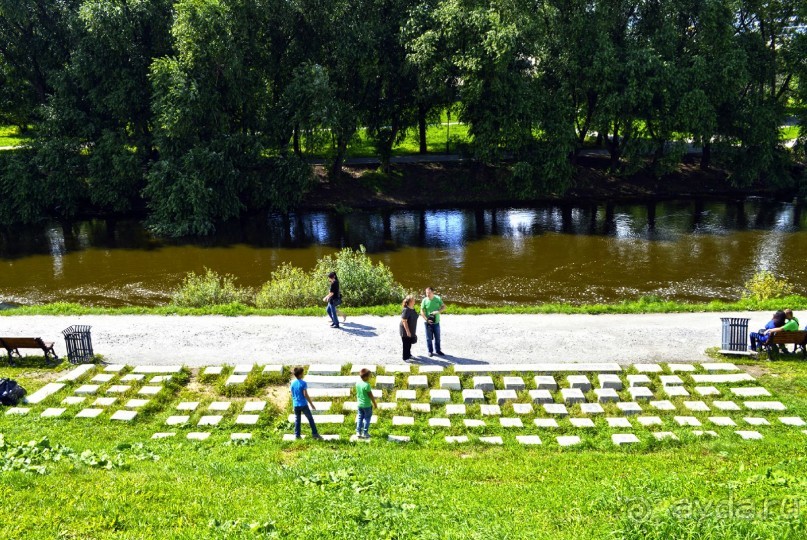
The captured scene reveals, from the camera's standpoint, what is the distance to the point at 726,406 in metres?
13.6

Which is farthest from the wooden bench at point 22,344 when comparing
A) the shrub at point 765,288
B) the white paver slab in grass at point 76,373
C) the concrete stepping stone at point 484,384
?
the shrub at point 765,288

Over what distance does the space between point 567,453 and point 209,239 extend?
83.7 ft

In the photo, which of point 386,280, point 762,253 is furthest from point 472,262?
point 762,253

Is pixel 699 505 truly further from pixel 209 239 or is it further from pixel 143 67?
pixel 143 67

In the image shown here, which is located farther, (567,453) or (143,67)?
(143,67)

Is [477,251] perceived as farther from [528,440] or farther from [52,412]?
[52,412]

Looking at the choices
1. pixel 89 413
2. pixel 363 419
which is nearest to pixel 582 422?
pixel 363 419

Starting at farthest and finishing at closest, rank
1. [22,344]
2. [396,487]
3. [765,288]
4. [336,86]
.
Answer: [336,86], [765,288], [22,344], [396,487]

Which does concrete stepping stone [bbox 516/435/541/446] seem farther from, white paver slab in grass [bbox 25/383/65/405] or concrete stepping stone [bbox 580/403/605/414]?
white paver slab in grass [bbox 25/383/65/405]

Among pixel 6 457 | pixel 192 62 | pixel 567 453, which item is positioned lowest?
pixel 567 453

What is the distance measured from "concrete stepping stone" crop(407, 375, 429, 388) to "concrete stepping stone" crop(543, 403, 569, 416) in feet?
8.20

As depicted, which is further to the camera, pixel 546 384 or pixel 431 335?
pixel 431 335

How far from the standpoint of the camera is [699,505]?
8617 millimetres

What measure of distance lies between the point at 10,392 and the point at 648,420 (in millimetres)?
12597
